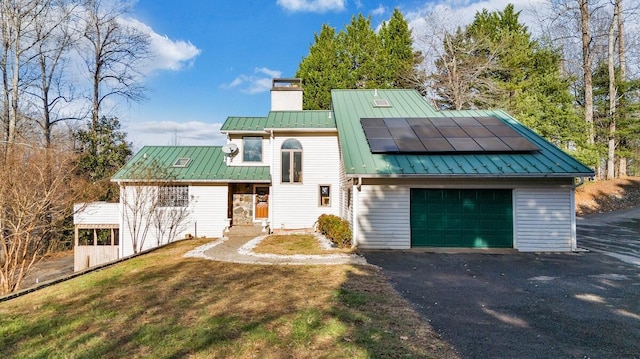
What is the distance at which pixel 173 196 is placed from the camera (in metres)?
13.0

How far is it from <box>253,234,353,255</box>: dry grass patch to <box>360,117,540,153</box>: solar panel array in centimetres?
363

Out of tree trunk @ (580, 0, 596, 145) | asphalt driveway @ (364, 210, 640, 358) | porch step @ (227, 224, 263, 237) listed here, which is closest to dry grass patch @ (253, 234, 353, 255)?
porch step @ (227, 224, 263, 237)

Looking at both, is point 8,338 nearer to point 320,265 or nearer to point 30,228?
point 30,228

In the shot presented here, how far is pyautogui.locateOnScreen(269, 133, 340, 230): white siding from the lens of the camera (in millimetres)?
13031

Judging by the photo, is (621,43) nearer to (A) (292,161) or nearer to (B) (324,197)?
(B) (324,197)

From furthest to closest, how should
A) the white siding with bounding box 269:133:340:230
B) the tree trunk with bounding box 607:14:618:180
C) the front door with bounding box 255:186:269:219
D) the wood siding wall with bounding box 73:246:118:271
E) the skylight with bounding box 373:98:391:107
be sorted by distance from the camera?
the tree trunk with bounding box 607:14:618:180 < the front door with bounding box 255:186:269:219 < the skylight with bounding box 373:98:391:107 < the wood siding wall with bounding box 73:246:118:271 < the white siding with bounding box 269:133:340:230

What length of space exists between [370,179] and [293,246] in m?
3.35

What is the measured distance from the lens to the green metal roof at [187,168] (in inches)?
489

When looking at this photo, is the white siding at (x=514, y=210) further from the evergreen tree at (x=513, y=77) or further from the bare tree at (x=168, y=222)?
the evergreen tree at (x=513, y=77)

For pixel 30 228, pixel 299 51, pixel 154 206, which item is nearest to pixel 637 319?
pixel 30 228

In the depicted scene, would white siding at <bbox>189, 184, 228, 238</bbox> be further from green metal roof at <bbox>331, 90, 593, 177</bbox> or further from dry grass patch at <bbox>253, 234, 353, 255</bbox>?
green metal roof at <bbox>331, 90, 593, 177</bbox>

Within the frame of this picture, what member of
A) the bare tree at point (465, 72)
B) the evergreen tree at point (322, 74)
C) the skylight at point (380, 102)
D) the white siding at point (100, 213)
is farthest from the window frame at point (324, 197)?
the bare tree at point (465, 72)

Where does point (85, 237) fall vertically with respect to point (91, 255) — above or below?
above

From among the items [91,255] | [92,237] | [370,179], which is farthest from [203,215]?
[370,179]
